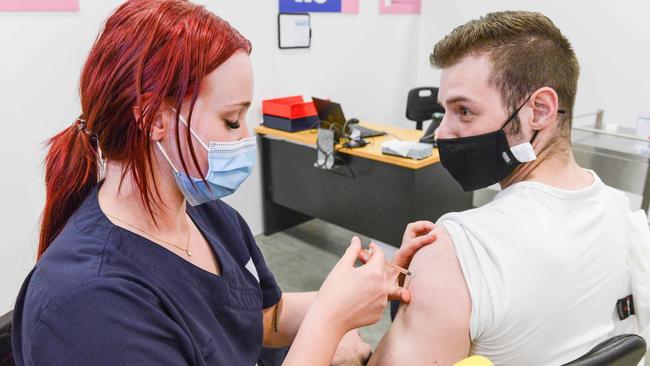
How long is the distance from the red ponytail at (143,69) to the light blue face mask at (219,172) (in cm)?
5

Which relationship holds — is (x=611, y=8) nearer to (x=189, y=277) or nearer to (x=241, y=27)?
(x=241, y=27)

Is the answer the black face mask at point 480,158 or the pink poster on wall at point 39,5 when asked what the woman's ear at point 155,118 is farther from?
the pink poster on wall at point 39,5

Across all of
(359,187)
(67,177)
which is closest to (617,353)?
(67,177)

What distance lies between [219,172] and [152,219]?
155mm

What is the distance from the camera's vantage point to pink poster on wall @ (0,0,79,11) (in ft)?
6.86

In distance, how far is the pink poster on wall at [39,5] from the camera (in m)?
2.09

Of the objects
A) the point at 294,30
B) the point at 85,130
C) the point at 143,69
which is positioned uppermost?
the point at 294,30

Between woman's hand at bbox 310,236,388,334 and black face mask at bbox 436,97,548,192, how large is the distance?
0.33m

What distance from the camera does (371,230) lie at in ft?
9.21

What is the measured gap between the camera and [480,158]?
1079mm

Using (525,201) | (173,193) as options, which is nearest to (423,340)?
(525,201)

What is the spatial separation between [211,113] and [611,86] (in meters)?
3.42

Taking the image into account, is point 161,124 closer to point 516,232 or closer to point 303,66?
point 516,232

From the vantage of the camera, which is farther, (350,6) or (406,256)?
(350,6)
